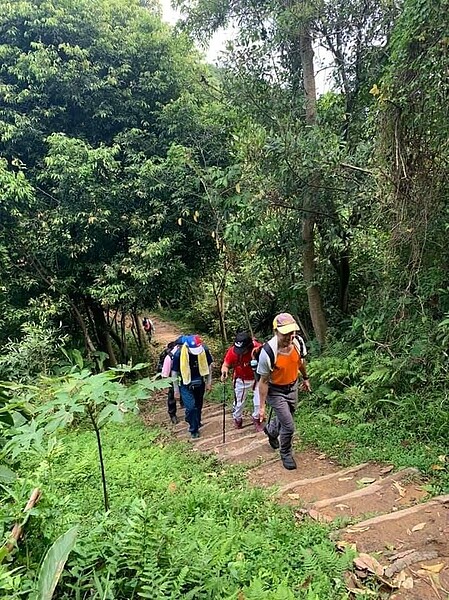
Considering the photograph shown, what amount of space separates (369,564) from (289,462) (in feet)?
6.84

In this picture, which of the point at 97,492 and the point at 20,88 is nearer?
the point at 97,492

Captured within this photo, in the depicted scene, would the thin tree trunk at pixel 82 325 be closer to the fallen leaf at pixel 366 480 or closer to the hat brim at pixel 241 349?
the hat brim at pixel 241 349

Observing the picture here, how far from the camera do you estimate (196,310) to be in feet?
51.2

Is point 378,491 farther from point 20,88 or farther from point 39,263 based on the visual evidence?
point 20,88

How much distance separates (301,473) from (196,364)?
2.06 m

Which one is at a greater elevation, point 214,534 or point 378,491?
point 214,534

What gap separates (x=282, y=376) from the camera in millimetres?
4660

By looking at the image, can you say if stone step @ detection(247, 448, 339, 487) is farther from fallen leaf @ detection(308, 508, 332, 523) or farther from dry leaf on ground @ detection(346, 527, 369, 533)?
dry leaf on ground @ detection(346, 527, 369, 533)

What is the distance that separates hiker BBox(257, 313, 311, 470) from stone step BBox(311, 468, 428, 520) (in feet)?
2.95

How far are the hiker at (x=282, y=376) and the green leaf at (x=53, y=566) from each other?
2.89 m

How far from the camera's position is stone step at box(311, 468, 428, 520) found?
3.65 m

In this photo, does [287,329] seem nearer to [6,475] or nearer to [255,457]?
[255,457]

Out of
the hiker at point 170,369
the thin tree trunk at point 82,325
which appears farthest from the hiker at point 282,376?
the thin tree trunk at point 82,325

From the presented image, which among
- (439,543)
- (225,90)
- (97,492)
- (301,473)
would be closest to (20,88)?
(225,90)
